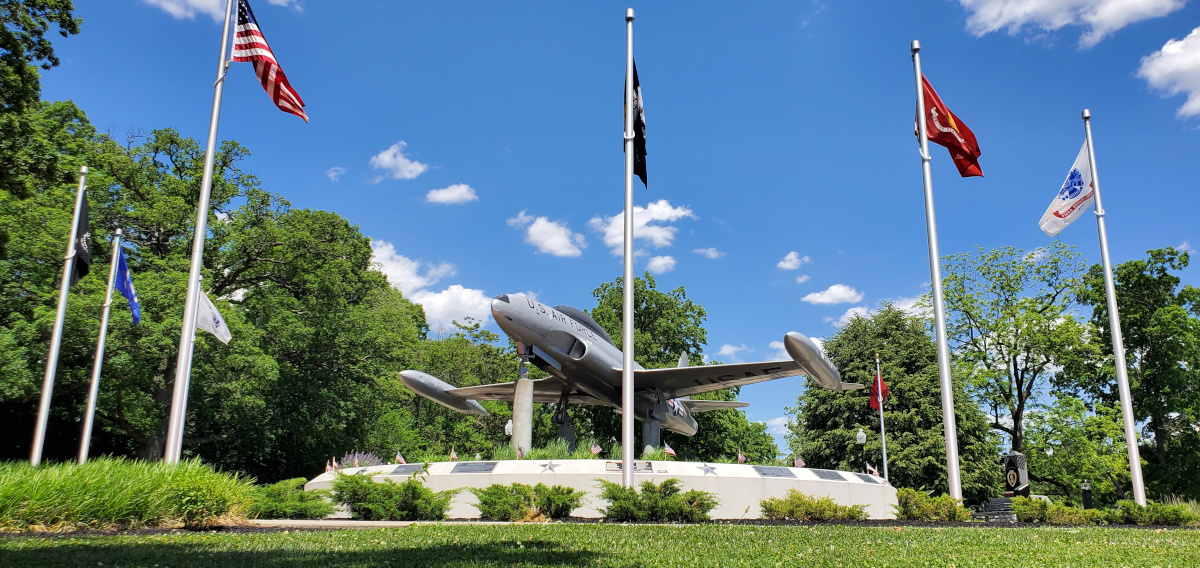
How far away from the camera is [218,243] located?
26594mm

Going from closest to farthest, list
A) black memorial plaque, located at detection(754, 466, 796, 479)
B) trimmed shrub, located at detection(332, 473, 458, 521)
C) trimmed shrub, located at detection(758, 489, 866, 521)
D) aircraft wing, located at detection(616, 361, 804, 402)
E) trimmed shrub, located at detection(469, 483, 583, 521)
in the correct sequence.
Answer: trimmed shrub, located at detection(469, 483, 583, 521), trimmed shrub, located at detection(758, 489, 866, 521), trimmed shrub, located at detection(332, 473, 458, 521), black memorial plaque, located at detection(754, 466, 796, 479), aircraft wing, located at detection(616, 361, 804, 402)

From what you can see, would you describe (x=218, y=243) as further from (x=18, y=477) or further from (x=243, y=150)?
(x=18, y=477)

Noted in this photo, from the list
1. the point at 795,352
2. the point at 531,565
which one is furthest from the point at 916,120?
the point at 531,565

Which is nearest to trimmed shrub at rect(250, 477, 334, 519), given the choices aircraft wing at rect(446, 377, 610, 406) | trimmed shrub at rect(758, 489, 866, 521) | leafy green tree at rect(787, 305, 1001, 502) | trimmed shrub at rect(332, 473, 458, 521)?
trimmed shrub at rect(332, 473, 458, 521)

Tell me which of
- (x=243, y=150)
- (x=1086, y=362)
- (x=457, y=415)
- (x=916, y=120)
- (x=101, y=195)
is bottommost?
(x=457, y=415)

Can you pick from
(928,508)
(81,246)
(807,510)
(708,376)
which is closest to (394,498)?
(807,510)

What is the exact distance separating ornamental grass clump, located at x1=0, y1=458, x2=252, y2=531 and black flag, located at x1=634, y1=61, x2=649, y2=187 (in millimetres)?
8821

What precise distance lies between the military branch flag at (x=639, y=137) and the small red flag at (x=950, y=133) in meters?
5.44

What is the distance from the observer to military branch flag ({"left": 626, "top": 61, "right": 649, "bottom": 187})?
45.2ft

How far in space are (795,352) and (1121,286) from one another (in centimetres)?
2762

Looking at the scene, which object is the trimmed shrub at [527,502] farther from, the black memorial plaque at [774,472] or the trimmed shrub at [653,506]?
the black memorial plaque at [774,472]

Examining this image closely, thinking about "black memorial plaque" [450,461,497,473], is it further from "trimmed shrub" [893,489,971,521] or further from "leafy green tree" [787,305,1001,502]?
"leafy green tree" [787,305,1001,502]

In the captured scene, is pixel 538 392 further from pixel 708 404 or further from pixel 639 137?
pixel 639 137

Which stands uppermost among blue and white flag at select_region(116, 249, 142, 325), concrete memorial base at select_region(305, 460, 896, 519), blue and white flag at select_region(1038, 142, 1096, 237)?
blue and white flag at select_region(1038, 142, 1096, 237)
